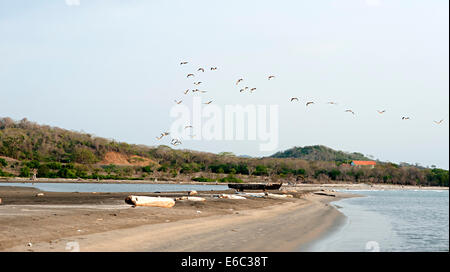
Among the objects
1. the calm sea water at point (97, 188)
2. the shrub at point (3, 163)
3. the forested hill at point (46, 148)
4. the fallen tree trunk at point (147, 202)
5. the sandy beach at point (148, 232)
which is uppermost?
the forested hill at point (46, 148)

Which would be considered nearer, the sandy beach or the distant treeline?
the sandy beach

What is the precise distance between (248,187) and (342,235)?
6266cm

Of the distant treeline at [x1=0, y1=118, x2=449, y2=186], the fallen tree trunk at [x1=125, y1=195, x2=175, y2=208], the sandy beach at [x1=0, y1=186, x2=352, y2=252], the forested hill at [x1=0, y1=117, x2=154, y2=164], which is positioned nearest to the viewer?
the sandy beach at [x1=0, y1=186, x2=352, y2=252]

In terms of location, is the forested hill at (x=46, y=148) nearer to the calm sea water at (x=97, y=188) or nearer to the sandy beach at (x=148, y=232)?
the calm sea water at (x=97, y=188)

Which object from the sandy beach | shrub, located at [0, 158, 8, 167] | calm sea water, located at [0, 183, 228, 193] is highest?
shrub, located at [0, 158, 8, 167]

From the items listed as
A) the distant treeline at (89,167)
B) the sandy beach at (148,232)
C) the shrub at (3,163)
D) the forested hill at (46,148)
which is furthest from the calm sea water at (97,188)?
the forested hill at (46,148)

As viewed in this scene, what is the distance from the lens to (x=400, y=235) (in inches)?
1122

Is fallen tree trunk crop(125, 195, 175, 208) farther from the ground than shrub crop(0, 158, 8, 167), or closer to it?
closer to it

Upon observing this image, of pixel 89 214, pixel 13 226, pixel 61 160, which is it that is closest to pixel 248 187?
pixel 89 214

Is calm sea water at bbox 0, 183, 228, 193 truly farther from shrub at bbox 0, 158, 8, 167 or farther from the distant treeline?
shrub at bbox 0, 158, 8, 167

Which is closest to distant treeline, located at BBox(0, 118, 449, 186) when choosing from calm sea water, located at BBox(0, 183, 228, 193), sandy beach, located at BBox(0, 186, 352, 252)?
calm sea water, located at BBox(0, 183, 228, 193)

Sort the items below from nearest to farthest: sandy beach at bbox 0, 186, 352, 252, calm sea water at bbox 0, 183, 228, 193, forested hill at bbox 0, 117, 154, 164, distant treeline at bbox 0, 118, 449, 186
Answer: sandy beach at bbox 0, 186, 352, 252, calm sea water at bbox 0, 183, 228, 193, distant treeline at bbox 0, 118, 449, 186, forested hill at bbox 0, 117, 154, 164
